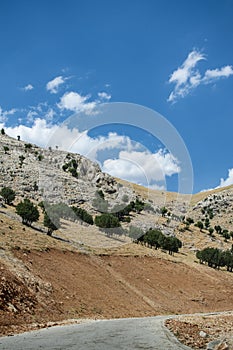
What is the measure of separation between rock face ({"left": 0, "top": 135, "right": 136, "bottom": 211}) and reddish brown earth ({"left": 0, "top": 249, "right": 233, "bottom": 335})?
5014 cm

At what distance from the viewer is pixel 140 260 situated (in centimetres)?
5625

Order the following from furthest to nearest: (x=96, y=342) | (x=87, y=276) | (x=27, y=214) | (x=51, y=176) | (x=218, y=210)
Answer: (x=218, y=210)
(x=51, y=176)
(x=27, y=214)
(x=87, y=276)
(x=96, y=342)

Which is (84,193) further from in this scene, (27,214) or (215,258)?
(27,214)

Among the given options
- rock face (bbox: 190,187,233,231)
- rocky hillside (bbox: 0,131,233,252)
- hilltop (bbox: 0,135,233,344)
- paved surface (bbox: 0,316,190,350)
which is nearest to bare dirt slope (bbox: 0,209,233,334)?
hilltop (bbox: 0,135,233,344)

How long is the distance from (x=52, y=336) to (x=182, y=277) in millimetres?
43429

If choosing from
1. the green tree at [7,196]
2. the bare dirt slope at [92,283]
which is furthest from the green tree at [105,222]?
the green tree at [7,196]

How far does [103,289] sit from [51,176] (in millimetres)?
89080

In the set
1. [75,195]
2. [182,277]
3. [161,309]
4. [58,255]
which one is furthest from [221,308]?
[75,195]

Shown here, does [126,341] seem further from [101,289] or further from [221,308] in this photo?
[221,308]

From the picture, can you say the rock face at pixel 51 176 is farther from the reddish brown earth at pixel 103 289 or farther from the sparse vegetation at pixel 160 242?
the reddish brown earth at pixel 103 289

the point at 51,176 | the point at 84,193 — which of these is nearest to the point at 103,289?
the point at 84,193

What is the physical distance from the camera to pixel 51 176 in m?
124

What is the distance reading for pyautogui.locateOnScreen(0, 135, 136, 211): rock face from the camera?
344ft

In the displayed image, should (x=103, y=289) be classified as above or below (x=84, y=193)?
below
